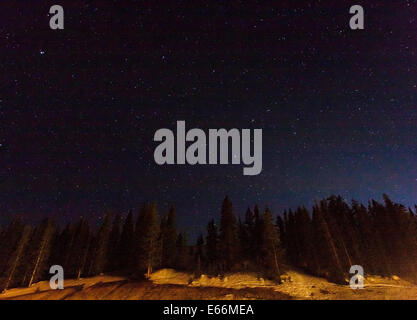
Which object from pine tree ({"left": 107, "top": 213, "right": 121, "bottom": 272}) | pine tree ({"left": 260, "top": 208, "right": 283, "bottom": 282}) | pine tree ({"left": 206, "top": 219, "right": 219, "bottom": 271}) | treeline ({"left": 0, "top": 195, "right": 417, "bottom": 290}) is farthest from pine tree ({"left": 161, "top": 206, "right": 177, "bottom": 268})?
pine tree ({"left": 260, "top": 208, "right": 283, "bottom": 282})

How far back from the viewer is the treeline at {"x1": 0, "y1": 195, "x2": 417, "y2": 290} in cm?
4544

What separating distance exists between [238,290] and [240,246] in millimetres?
19449

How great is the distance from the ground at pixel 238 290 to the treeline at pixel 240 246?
3403 millimetres

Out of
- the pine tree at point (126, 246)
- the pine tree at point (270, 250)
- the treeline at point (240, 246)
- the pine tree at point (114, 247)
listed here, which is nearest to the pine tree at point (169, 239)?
the treeline at point (240, 246)

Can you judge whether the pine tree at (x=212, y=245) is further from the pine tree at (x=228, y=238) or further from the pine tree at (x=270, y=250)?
the pine tree at (x=270, y=250)

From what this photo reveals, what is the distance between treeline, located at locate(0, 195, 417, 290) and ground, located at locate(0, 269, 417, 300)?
3403 millimetres

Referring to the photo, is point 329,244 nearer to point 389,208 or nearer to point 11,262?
point 389,208

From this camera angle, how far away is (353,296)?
95.8 feet

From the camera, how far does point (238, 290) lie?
1346 inches

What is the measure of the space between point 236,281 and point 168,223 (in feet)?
79.5

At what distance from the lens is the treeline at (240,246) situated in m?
45.4

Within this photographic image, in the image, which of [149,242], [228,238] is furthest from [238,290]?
[149,242]

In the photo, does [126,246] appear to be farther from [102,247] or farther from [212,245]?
[212,245]
